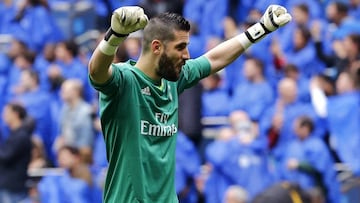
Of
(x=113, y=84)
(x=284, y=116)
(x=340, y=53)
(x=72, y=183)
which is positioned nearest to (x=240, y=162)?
(x=284, y=116)

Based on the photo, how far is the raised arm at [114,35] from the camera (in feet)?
18.4

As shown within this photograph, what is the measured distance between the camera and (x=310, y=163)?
10.8 m

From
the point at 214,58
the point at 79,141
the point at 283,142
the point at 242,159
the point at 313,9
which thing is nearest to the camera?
the point at 214,58

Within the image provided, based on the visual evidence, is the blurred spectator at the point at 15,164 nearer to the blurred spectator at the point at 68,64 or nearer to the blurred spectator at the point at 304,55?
the blurred spectator at the point at 68,64

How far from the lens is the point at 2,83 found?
1527 centimetres

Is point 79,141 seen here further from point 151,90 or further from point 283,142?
point 151,90

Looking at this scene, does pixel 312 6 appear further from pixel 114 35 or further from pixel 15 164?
pixel 114 35

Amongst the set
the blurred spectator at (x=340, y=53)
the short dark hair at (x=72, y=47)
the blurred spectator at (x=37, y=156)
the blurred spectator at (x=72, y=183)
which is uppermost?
the short dark hair at (x=72, y=47)

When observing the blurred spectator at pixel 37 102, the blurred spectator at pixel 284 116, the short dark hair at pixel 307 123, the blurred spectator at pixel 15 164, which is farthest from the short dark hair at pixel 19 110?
the short dark hair at pixel 307 123

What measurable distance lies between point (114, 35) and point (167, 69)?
0.56 metres

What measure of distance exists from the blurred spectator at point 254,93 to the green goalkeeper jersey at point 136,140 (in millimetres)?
6421

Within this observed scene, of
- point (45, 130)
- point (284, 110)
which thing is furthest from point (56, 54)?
point (284, 110)

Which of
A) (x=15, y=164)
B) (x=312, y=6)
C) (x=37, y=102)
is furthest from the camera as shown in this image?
(x=312, y=6)

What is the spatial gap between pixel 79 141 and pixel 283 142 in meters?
2.57
